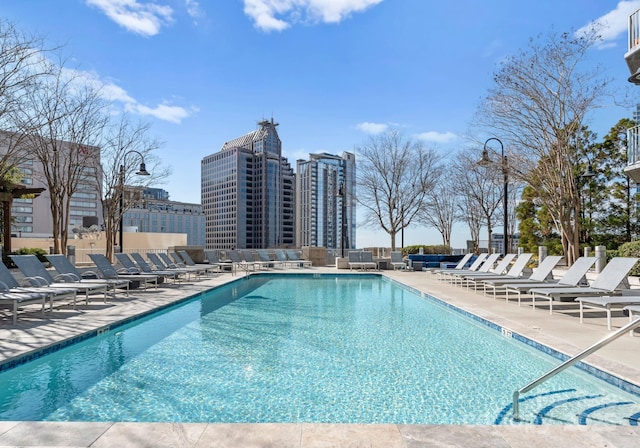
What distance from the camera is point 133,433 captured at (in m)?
2.85

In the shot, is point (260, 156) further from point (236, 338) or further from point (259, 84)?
point (236, 338)

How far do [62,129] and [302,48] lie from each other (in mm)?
8436

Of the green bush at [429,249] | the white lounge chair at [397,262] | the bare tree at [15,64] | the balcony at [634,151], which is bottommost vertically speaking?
the white lounge chair at [397,262]

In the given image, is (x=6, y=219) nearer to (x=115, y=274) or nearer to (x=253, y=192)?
(x=115, y=274)

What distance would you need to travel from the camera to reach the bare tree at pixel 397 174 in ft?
85.7

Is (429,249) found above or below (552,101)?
below

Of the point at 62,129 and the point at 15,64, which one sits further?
the point at 62,129

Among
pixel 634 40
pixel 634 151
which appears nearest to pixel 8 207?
pixel 634 151

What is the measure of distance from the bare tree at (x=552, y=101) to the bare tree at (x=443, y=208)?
39.1ft

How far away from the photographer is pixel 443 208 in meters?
29.3

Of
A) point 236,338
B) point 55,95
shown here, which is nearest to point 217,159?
point 55,95

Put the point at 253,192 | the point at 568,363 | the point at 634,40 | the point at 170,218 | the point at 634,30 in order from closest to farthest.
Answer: the point at 568,363, the point at 634,40, the point at 634,30, the point at 253,192, the point at 170,218

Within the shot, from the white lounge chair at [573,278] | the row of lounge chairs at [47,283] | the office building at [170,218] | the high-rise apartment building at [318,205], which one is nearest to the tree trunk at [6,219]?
the row of lounge chairs at [47,283]

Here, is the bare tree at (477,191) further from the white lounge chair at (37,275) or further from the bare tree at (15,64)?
the white lounge chair at (37,275)
